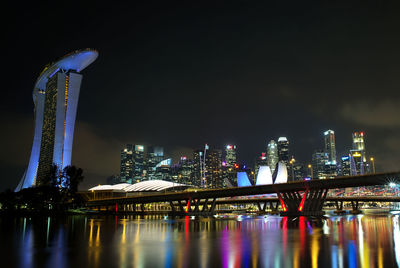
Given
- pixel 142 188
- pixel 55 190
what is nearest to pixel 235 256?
pixel 55 190

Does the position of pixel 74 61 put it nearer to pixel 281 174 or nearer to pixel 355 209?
pixel 281 174

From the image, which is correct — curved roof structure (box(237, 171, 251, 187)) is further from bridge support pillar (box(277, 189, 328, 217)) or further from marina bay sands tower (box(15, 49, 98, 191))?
marina bay sands tower (box(15, 49, 98, 191))

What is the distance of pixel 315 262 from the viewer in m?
20.0

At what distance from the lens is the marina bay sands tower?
162m

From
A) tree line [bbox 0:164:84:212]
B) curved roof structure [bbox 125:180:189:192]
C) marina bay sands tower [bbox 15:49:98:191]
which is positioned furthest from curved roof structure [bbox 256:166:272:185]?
marina bay sands tower [bbox 15:49:98:191]

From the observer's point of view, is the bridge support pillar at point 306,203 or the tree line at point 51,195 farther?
the tree line at point 51,195

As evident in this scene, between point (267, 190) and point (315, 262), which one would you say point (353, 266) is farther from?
point (267, 190)

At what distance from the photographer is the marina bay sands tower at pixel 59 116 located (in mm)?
161625

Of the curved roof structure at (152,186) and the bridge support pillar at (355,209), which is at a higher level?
the curved roof structure at (152,186)

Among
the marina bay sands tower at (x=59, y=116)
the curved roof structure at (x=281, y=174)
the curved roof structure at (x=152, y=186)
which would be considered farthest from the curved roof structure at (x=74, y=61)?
the curved roof structure at (x=281, y=174)

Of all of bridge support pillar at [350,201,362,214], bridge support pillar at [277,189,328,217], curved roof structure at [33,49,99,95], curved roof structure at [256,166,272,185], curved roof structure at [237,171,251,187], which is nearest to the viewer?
bridge support pillar at [277,189,328,217]

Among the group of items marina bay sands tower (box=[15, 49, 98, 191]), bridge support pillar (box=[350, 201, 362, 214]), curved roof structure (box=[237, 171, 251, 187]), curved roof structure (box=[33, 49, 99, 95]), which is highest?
curved roof structure (box=[33, 49, 99, 95])

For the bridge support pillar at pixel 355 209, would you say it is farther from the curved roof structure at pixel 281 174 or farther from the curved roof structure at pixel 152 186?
the curved roof structure at pixel 152 186

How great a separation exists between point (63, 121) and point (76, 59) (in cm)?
3316
